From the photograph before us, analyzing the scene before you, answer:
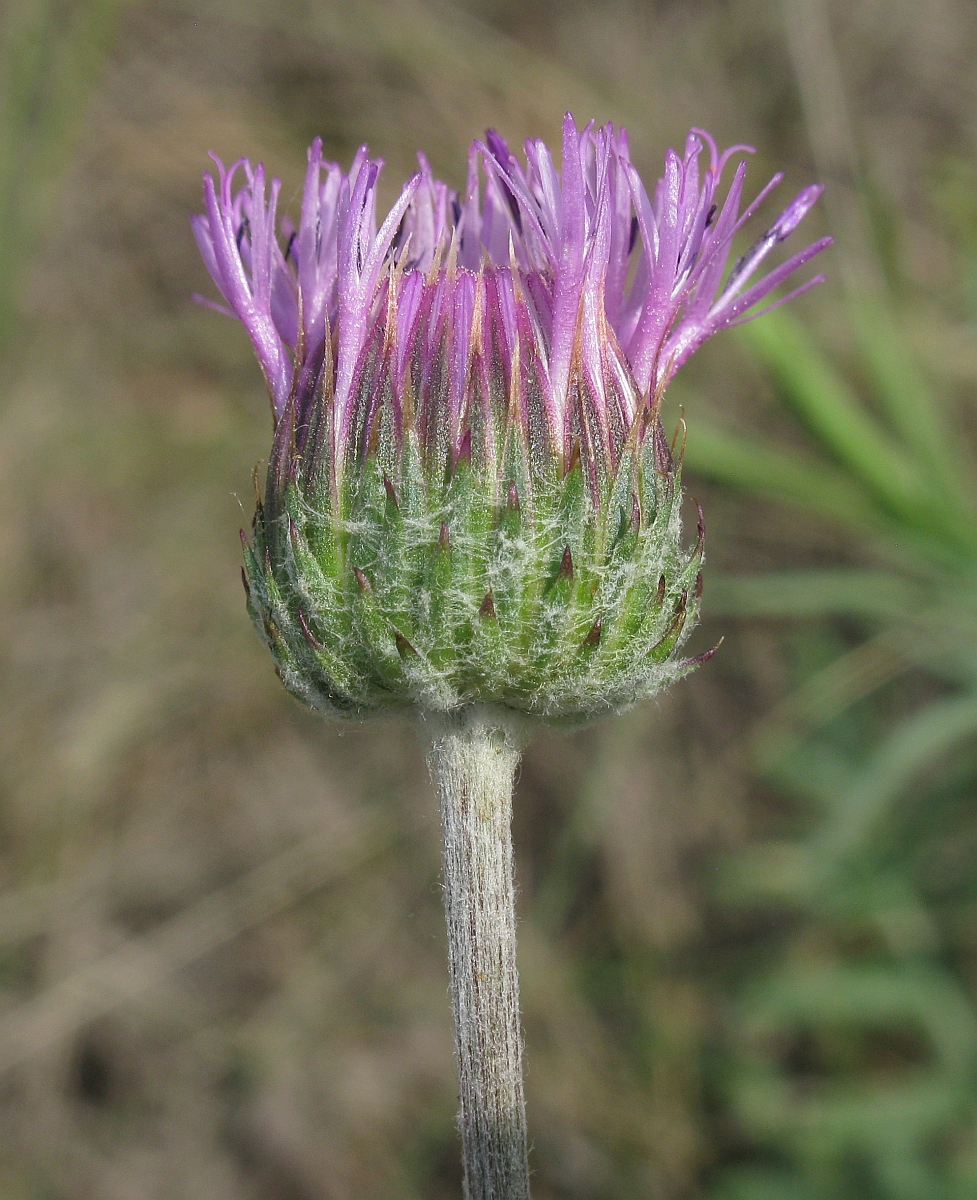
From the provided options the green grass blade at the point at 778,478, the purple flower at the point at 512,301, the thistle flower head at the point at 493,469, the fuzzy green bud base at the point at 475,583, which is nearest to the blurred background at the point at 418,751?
the green grass blade at the point at 778,478

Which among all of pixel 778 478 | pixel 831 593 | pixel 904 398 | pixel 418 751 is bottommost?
pixel 418 751

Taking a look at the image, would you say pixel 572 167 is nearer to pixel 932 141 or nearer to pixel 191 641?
pixel 191 641

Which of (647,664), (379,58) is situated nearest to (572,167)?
(647,664)

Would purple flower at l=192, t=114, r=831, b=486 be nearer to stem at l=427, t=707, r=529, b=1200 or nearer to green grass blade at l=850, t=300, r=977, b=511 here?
stem at l=427, t=707, r=529, b=1200

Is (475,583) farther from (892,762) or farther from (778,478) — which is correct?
(778,478)

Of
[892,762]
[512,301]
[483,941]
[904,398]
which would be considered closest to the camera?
[483,941]

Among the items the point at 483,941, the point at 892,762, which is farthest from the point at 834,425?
the point at 483,941

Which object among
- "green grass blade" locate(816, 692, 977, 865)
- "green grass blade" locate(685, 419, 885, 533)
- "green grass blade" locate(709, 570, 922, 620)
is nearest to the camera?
"green grass blade" locate(816, 692, 977, 865)

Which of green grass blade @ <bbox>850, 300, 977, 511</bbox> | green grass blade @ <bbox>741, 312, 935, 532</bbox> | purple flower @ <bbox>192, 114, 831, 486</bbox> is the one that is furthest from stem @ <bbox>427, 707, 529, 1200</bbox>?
green grass blade @ <bbox>850, 300, 977, 511</bbox>
